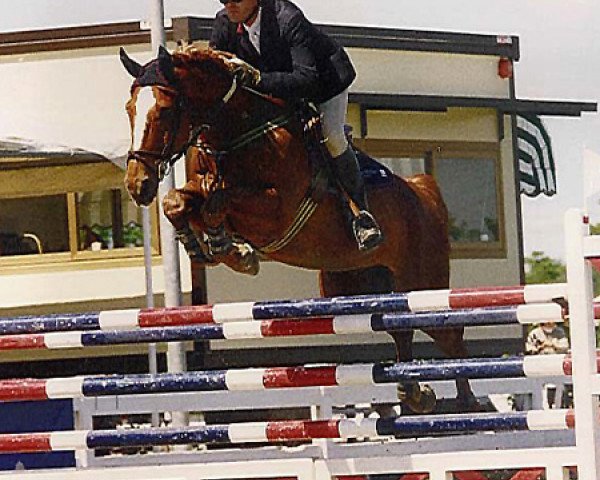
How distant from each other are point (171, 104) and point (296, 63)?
61 cm

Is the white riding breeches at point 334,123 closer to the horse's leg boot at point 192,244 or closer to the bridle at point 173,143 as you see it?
the bridle at point 173,143

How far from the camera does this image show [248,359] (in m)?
15.1

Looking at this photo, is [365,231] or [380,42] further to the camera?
[380,42]

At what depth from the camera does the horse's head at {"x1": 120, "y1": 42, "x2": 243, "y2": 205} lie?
236 inches

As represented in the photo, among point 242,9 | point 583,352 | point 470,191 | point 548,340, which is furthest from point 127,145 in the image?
point 583,352

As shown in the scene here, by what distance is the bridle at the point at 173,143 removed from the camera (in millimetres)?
6016

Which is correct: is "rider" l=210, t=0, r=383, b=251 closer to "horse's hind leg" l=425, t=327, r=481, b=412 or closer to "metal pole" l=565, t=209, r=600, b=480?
"horse's hind leg" l=425, t=327, r=481, b=412

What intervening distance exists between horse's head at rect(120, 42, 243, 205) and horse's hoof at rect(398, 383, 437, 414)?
4.43 ft

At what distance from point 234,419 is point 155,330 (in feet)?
22.2

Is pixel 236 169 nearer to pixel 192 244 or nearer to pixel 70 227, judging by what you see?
pixel 192 244

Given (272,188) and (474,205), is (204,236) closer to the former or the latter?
(272,188)

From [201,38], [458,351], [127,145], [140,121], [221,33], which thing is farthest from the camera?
[201,38]

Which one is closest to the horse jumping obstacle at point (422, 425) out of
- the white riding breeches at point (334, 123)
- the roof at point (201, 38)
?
the white riding breeches at point (334, 123)

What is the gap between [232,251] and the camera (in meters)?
6.26
